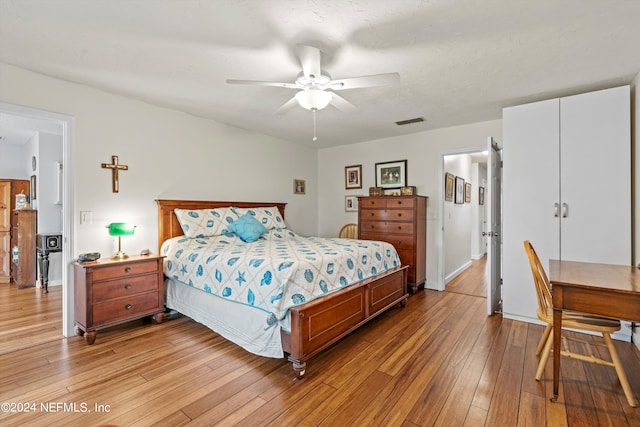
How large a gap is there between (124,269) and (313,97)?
2.38m

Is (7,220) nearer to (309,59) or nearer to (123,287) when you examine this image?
(123,287)

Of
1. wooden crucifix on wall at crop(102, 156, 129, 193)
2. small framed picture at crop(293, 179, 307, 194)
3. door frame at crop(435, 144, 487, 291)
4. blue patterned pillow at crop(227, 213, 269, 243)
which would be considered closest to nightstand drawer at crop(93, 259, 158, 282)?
Answer: wooden crucifix on wall at crop(102, 156, 129, 193)

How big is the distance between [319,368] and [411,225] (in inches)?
101

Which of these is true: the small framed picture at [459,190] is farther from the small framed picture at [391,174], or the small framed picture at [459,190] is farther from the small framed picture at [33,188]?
the small framed picture at [33,188]

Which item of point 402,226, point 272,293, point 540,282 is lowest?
point 272,293

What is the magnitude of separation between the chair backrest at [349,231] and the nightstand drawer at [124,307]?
3200 mm

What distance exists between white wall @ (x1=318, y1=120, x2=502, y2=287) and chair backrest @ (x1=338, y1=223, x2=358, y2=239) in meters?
0.14

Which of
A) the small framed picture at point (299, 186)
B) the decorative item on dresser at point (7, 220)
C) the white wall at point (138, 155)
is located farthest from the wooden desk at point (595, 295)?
the decorative item on dresser at point (7, 220)

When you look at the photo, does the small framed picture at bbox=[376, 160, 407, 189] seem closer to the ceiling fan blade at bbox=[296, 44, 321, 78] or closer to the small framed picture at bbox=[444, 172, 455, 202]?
the small framed picture at bbox=[444, 172, 455, 202]

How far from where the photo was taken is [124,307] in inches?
112

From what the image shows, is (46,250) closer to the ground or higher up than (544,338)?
higher up

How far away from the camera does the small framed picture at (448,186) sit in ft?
15.6

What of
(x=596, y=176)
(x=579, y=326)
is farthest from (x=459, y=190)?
(x=579, y=326)

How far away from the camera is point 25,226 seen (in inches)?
182
